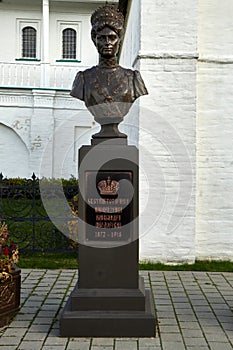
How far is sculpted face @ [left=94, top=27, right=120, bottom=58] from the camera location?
15.2ft

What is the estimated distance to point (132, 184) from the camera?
466 centimetres

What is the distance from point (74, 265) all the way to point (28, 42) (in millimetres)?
14010

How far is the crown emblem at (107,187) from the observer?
464cm

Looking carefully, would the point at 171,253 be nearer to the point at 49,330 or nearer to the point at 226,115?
the point at 226,115

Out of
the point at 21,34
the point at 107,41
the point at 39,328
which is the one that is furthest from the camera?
the point at 21,34

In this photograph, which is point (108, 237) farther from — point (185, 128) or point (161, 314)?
point (185, 128)

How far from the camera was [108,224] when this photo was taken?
4672 mm

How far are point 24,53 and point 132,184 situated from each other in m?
16.0

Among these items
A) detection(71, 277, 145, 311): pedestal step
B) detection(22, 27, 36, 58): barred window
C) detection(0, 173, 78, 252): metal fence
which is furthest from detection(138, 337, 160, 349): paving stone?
detection(22, 27, 36, 58): barred window

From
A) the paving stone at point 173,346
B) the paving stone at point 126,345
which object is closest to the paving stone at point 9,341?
the paving stone at point 126,345

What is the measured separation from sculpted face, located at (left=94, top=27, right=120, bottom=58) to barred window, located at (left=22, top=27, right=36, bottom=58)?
605 inches

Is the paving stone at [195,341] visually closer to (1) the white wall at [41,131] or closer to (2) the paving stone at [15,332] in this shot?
(2) the paving stone at [15,332]

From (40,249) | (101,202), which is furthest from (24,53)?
(101,202)

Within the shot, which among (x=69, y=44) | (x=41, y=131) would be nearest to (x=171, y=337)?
(x=41, y=131)
